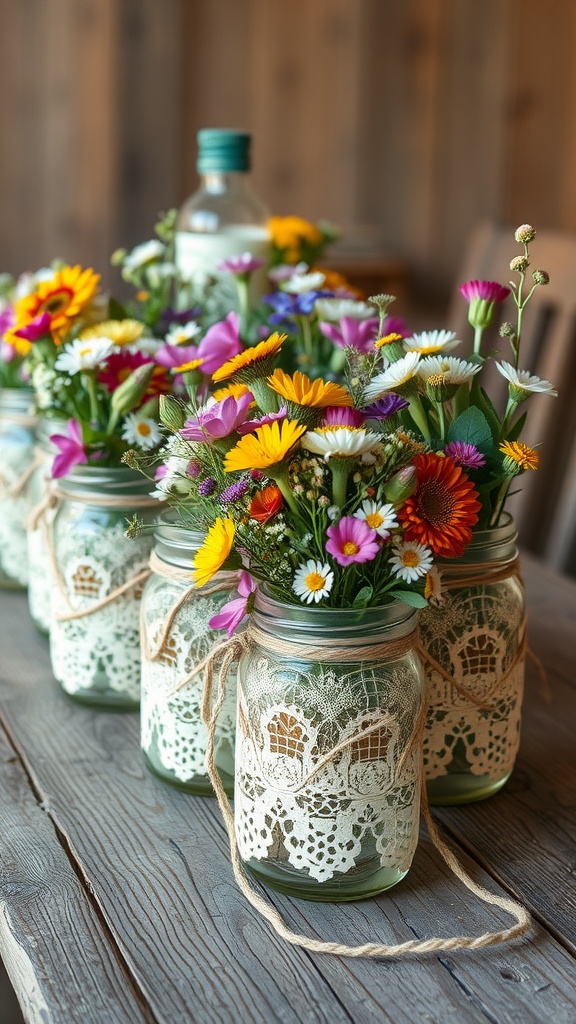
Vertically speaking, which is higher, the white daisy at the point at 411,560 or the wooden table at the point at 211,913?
the white daisy at the point at 411,560

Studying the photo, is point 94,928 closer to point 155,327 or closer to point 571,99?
point 155,327

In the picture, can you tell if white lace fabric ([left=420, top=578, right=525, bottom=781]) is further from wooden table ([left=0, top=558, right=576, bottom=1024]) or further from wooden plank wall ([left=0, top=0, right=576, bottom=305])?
wooden plank wall ([left=0, top=0, right=576, bottom=305])

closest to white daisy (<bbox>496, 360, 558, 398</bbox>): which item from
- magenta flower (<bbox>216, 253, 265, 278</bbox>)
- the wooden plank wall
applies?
magenta flower (<bbox>216, 253, 265, 278</bbox>)

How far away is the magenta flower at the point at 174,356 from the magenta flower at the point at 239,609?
0.27 metres

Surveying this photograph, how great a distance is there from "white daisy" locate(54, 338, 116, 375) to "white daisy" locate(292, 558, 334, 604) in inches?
11.3

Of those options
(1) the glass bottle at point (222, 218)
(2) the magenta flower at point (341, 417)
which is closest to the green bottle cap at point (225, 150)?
(1) the glass bottle at point (222, 218)

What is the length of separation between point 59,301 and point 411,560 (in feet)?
1.50

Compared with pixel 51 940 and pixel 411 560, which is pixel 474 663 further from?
pixel 51 940

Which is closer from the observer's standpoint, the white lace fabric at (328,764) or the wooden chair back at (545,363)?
the white lace fabric at (328,764)

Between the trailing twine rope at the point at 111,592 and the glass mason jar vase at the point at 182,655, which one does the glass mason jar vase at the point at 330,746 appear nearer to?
the glass mason jar vase at the point at 182,655

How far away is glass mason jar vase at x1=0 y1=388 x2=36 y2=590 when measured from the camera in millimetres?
1112

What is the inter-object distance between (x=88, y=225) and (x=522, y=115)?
96 centimetres

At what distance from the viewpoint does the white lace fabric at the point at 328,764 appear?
60 cm

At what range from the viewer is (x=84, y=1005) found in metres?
0.56
